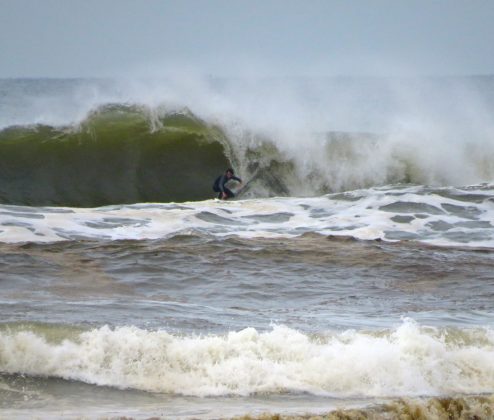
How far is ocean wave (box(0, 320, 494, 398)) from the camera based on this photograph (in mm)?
7695

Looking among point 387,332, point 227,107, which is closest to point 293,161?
point 227,107

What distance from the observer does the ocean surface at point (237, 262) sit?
769 cm

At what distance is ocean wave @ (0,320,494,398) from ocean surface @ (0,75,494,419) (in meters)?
0.02

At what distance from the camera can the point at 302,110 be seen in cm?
2817

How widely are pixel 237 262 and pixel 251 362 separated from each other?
16.2 ft

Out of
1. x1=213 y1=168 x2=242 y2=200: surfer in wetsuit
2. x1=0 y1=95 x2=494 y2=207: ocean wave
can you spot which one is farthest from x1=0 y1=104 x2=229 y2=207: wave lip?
x1=213 y1=168 x2=242 y2=200: surfer in wetsuit

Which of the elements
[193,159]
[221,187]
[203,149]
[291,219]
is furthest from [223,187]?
[291,219]

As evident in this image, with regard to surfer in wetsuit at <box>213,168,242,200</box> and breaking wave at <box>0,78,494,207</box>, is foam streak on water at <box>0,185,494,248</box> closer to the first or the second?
surfer in wetsuit at <box>213,168,242,200</box>

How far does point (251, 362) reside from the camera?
796 cm

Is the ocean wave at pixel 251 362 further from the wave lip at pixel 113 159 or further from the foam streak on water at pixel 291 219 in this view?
the wave lip at pixel 113 159

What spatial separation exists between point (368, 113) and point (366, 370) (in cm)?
2446

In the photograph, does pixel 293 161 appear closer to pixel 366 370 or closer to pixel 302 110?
pixel 302 110

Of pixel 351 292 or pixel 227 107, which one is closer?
pixel 351 292

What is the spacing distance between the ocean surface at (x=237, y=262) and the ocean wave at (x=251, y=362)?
Result: 0.06 feet
